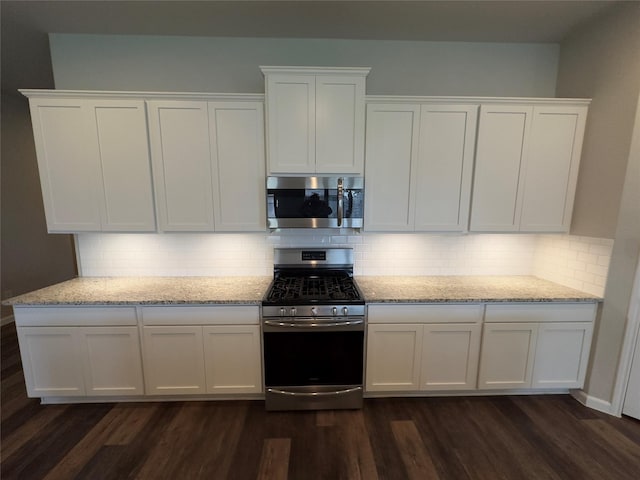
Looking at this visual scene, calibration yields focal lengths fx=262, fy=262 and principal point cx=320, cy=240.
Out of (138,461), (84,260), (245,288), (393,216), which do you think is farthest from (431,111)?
(84,260)

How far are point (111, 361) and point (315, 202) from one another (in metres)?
2.07

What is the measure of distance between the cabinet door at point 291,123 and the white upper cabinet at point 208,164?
0.13 m

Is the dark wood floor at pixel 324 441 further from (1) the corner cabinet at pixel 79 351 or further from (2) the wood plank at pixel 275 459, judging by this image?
(1) the corner cabinet at pixel 79 351

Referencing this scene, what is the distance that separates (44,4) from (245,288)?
2590 millimetres

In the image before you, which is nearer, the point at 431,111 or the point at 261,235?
the point at 431,111

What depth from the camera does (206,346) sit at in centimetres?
209

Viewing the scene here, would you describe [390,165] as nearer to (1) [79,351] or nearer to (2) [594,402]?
(2) [594,402]

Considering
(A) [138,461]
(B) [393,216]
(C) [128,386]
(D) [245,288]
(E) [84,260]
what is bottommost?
(A) [138,461]

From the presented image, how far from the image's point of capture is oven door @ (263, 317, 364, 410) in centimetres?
200

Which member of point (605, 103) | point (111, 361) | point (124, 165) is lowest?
point (111, 361)

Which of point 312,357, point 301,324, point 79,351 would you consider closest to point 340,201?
point 301,324

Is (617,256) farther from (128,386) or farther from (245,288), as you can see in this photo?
(128,386)

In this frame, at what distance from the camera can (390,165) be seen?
2.21 m

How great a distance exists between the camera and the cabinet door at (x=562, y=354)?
214 centimetres
